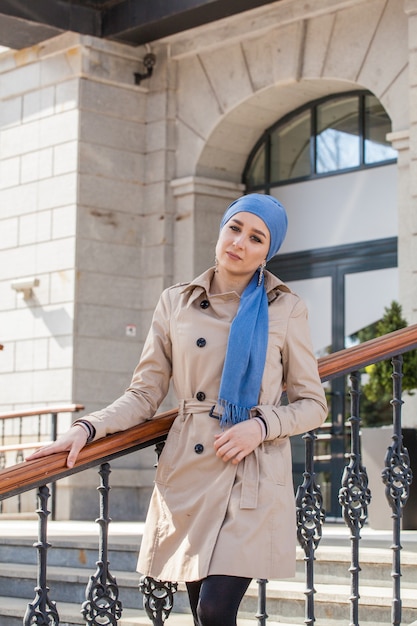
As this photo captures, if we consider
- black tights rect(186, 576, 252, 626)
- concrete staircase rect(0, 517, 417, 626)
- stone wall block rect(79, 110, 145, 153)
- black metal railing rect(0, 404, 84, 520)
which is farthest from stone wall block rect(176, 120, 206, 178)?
black tights rect(186, 576, 252, 626)

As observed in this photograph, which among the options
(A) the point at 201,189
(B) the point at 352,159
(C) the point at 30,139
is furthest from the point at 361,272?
(C) the point at 30,139

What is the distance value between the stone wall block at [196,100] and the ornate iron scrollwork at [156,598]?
287 inches

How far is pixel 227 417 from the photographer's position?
322 cm

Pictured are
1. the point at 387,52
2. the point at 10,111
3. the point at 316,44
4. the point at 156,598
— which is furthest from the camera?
the point at 10,111

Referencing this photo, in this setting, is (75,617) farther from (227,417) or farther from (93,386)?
(93,386)

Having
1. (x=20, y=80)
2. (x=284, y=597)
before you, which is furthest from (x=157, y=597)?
(x=20, y=80)

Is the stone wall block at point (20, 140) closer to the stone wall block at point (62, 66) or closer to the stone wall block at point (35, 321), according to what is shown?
the stone wall block at point (62, 66)

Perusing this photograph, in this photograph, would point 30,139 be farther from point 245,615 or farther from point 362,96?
point 245,615

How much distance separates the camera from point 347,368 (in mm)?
4004

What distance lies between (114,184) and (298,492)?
7.14m

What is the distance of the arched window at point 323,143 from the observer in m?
9.72

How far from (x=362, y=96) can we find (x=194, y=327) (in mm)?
6886

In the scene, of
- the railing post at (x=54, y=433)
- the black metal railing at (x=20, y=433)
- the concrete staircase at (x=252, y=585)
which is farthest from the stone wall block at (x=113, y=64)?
the concrete staircase at (x=252, y=585)

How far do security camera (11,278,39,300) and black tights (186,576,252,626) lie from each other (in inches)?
303
